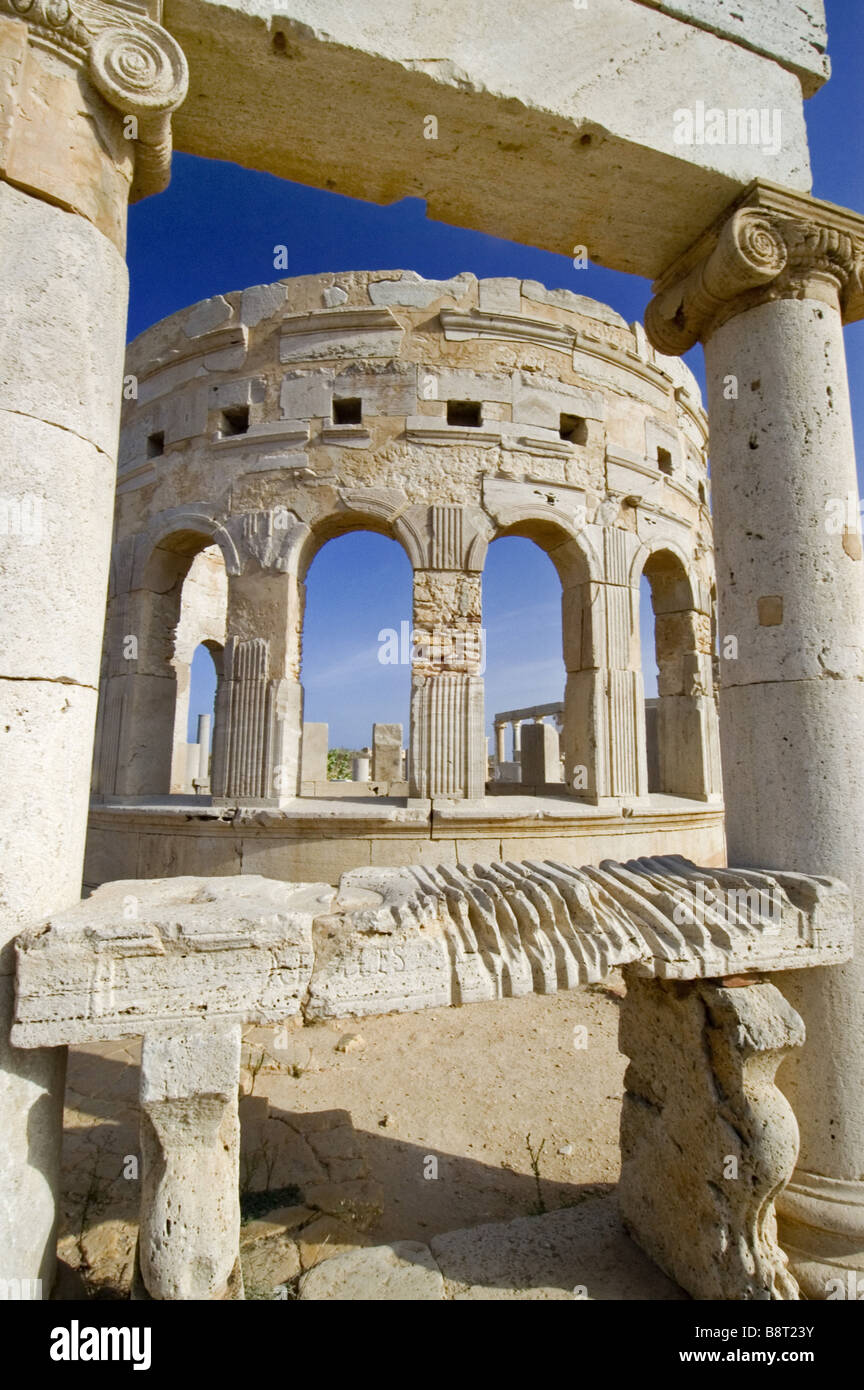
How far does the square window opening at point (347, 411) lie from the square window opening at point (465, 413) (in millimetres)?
1066

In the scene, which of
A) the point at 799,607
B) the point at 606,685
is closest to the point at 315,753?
the point at 606,685

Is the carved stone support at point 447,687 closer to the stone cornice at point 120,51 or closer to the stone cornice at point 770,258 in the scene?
the stone cornice at point 770,258

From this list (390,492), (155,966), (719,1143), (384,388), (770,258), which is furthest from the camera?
(384,388)

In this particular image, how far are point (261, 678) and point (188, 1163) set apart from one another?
5.91 meters

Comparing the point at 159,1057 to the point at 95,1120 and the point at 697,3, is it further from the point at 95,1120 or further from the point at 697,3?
the point at 697,3

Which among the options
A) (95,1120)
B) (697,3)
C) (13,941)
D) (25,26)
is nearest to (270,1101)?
(95,1120)

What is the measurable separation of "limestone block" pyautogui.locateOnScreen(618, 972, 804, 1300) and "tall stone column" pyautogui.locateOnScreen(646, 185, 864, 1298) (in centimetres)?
33

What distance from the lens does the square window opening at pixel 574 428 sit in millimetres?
8445

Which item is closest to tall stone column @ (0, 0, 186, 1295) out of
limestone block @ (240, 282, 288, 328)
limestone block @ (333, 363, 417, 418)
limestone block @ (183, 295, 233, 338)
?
limestone block @ (333, 363, 417, 418)

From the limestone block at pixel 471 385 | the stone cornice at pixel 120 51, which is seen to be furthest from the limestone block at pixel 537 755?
the stone cornice at pixel 120 51

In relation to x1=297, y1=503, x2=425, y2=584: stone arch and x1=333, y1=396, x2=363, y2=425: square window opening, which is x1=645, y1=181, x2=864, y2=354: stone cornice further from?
x1=333, y1=396, x2=363, y2=425: square window opening

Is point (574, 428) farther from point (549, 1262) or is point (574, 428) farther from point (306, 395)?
point (549, 1262)

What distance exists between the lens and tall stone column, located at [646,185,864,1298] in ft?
8.92

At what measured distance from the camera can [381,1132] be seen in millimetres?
4109
